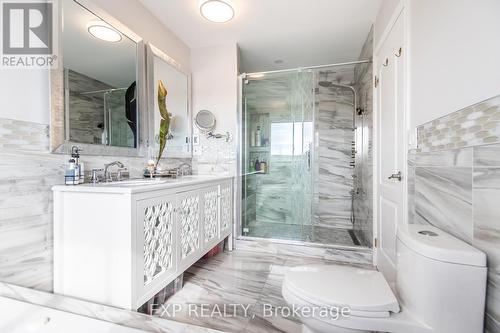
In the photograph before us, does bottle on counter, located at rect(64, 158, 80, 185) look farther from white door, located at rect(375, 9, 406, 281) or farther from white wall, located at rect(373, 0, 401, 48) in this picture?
white wall, located at rect(373, 0, 401, 48)

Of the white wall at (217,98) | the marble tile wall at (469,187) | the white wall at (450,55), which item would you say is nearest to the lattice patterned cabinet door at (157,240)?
the white wall at (217,98)

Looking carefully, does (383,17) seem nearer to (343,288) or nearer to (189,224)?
(343,288)

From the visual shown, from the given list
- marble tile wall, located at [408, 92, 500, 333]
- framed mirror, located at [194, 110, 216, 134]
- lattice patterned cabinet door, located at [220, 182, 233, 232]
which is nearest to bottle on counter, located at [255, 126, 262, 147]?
framed mirror, located at [194, 110, 216, 134]

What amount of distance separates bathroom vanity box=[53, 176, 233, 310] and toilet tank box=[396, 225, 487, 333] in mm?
1243

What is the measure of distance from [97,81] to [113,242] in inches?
44.2

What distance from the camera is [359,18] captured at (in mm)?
2049

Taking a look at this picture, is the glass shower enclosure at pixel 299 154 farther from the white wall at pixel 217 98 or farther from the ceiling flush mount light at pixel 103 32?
the ceiling flush mount light at pixel 103 32

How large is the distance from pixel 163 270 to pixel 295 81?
2.36 meters

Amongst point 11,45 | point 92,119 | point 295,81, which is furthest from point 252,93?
point 11,45

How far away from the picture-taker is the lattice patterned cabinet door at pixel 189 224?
1.59 metres

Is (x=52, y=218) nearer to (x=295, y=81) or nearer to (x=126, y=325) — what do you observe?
(x=126, y=325)

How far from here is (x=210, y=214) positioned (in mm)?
2010

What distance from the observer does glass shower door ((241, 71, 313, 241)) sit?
2666mm

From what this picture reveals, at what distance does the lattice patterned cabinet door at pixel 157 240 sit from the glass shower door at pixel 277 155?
131 cm
